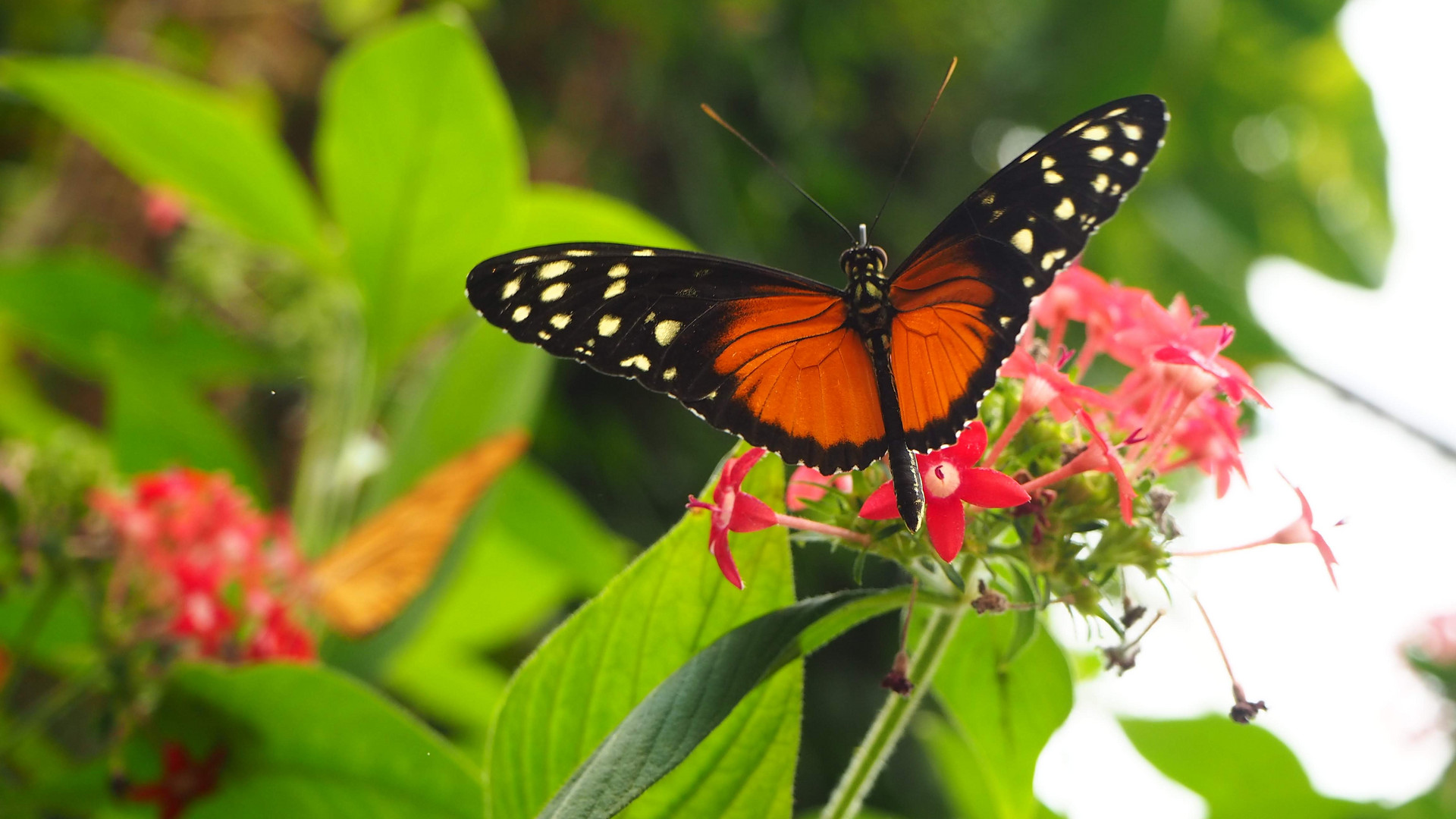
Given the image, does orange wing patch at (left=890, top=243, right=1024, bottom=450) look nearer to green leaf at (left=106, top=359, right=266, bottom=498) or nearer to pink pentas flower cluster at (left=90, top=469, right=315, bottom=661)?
pink pentas flower cluster at (left=90, top=469, right=315, bottom=661)

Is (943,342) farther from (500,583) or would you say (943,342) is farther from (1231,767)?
(500,583)

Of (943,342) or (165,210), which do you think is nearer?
(943,342)

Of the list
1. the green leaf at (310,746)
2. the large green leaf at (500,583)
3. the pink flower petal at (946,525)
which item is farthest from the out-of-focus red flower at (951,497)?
the large green leaf at (500,583)

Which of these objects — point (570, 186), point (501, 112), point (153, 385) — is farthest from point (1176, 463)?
point (570, 186)

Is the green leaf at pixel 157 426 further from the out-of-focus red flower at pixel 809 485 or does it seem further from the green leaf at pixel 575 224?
the out-of-focus red flower at pixel 809 485

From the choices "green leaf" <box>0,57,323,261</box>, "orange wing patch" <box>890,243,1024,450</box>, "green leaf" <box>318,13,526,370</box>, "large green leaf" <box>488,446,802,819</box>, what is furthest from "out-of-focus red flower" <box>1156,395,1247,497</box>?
"green leaf" <box>0,57,323,261</box>

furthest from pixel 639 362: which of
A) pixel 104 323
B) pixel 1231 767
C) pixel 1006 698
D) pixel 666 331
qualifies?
pixel 104 323
